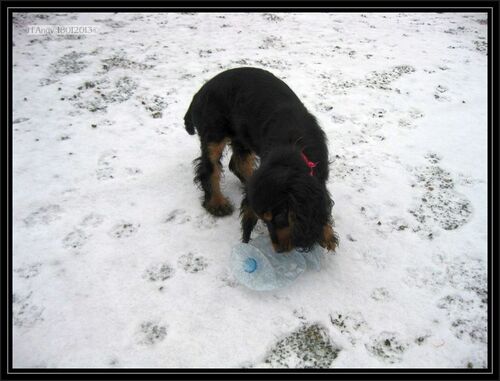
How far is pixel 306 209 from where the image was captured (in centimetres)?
212

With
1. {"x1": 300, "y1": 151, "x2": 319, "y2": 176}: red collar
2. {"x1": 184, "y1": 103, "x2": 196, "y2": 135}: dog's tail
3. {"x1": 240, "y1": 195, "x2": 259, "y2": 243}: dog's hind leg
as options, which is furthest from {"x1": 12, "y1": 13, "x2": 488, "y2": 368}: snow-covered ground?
{"x1": 300, "y1": 151, "x2": 319, "y2": 176}: red collar

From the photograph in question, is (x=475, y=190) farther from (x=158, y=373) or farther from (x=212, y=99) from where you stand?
(x=158, y=373)

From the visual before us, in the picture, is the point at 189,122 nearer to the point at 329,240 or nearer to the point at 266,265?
the point at 266,265

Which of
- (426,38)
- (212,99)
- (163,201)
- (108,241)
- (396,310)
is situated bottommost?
(396,310)

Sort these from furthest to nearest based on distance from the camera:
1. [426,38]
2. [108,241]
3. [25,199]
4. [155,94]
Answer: [426,38], [155,94], [25,199], [108,241]

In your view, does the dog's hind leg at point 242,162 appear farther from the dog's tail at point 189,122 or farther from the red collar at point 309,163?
the red collar at point 309,163

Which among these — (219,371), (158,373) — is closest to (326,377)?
(219,371)

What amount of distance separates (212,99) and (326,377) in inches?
91.7

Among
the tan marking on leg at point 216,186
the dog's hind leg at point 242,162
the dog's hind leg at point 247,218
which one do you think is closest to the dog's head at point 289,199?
the dog's hind leg at point 247,218

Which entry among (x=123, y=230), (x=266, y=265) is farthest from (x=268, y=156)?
(x=123, y=230)

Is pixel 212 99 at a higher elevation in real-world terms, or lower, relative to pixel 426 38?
lower

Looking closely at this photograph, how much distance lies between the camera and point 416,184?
3590 mm

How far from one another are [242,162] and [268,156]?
1.20 meters

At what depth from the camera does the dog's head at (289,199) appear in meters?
2.10
